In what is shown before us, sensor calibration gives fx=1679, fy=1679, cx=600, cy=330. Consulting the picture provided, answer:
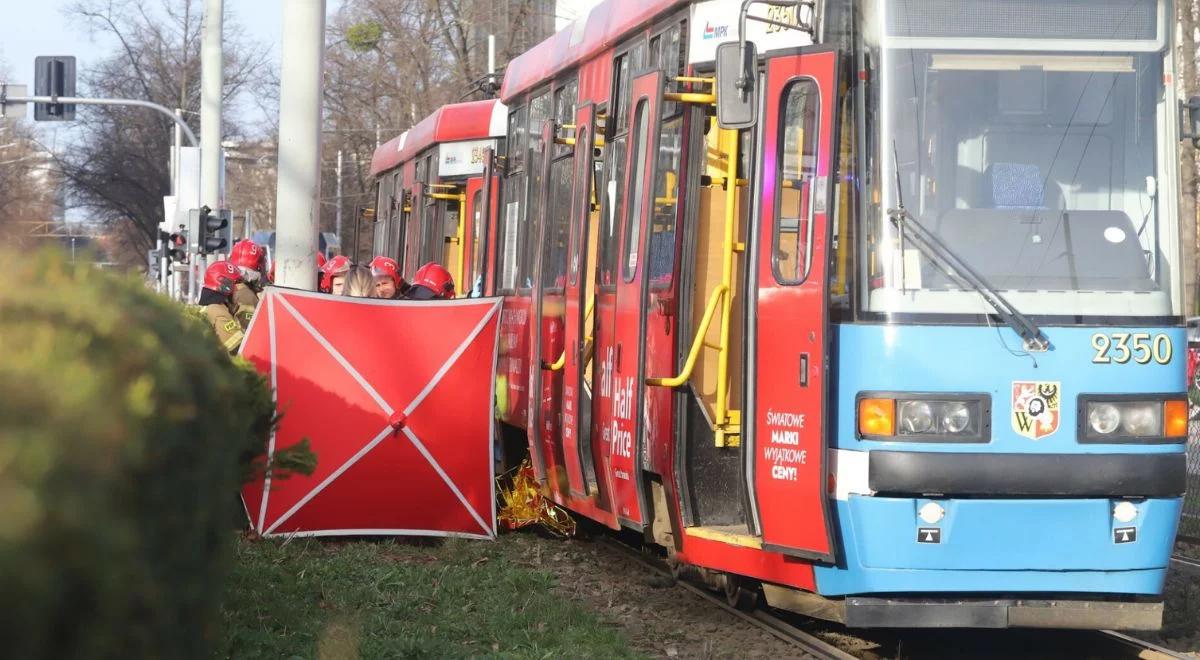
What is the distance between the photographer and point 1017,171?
7.12 m

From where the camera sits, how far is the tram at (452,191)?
1627 cm

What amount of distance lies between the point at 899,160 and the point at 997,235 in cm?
52

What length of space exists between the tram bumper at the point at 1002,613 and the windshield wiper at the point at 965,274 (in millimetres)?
1106

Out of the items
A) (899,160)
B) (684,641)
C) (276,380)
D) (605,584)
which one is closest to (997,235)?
(899,160)

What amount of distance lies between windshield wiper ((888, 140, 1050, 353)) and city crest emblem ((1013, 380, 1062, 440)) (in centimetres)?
16

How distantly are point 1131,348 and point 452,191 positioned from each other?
12072 millimetres

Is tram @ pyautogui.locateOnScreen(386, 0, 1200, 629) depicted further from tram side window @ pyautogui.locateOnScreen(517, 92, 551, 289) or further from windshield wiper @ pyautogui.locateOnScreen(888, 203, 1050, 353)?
tram side window @ pyautogui.locateOnScreen(517, 92, 551, 289)

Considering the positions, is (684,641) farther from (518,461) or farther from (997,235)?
(518,461)

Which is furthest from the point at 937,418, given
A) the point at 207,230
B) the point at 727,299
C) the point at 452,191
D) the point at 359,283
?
the point at 207,230

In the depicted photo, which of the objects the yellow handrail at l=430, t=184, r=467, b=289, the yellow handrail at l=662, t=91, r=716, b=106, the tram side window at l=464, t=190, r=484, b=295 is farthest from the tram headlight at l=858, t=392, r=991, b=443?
the yellow handrail at l=430, t=184, r=467, b=289

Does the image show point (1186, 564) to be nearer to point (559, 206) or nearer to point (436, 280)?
point (559, 206)

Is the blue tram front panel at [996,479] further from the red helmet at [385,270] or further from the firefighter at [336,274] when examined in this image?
the firefighter at [336,274]

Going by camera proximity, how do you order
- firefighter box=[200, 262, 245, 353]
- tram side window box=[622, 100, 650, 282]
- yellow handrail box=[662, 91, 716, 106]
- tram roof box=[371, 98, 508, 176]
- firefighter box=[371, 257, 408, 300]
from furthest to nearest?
tram roof box=[371, 98, 508, 176], firefighter box=[371, 257, 408, 300], firefighter box=[200, 262, 245, 353], tram side window box=[622, 100, 650, 282], yellow handrail box=[662, 91, 716, 106]

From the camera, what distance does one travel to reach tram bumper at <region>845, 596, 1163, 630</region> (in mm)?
7121
